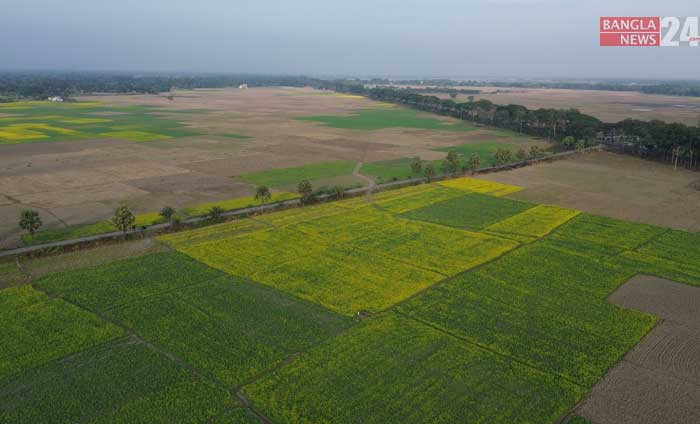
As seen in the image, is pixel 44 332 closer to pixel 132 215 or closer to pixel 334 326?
pixel 334 326

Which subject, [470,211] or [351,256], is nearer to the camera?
[351,256]

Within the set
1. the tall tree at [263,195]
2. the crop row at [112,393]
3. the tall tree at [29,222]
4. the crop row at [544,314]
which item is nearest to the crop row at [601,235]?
the crop row at [544,314]

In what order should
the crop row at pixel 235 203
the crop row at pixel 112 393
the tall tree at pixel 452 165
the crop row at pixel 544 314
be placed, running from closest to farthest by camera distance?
1. the crop row at pixel 112 393
2. the crop row at pixel 544 314
3. the crop row at pixel 235 203
4. the tall tree at pixel 452 165

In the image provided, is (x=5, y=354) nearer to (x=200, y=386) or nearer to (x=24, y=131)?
(x=200, y=386)

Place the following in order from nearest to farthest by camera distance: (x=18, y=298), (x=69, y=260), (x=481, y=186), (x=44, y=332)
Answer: (x=44, y=332) → (x=18, y=298) → (x=69, y=260) → (x=481, y=186)

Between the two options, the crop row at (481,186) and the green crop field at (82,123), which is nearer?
the crop row at (481,186)

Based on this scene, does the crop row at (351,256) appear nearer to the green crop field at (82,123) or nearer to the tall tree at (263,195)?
the tall tree at (263,195)

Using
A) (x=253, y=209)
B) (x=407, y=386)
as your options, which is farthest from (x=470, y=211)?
(x=407, y=386)
